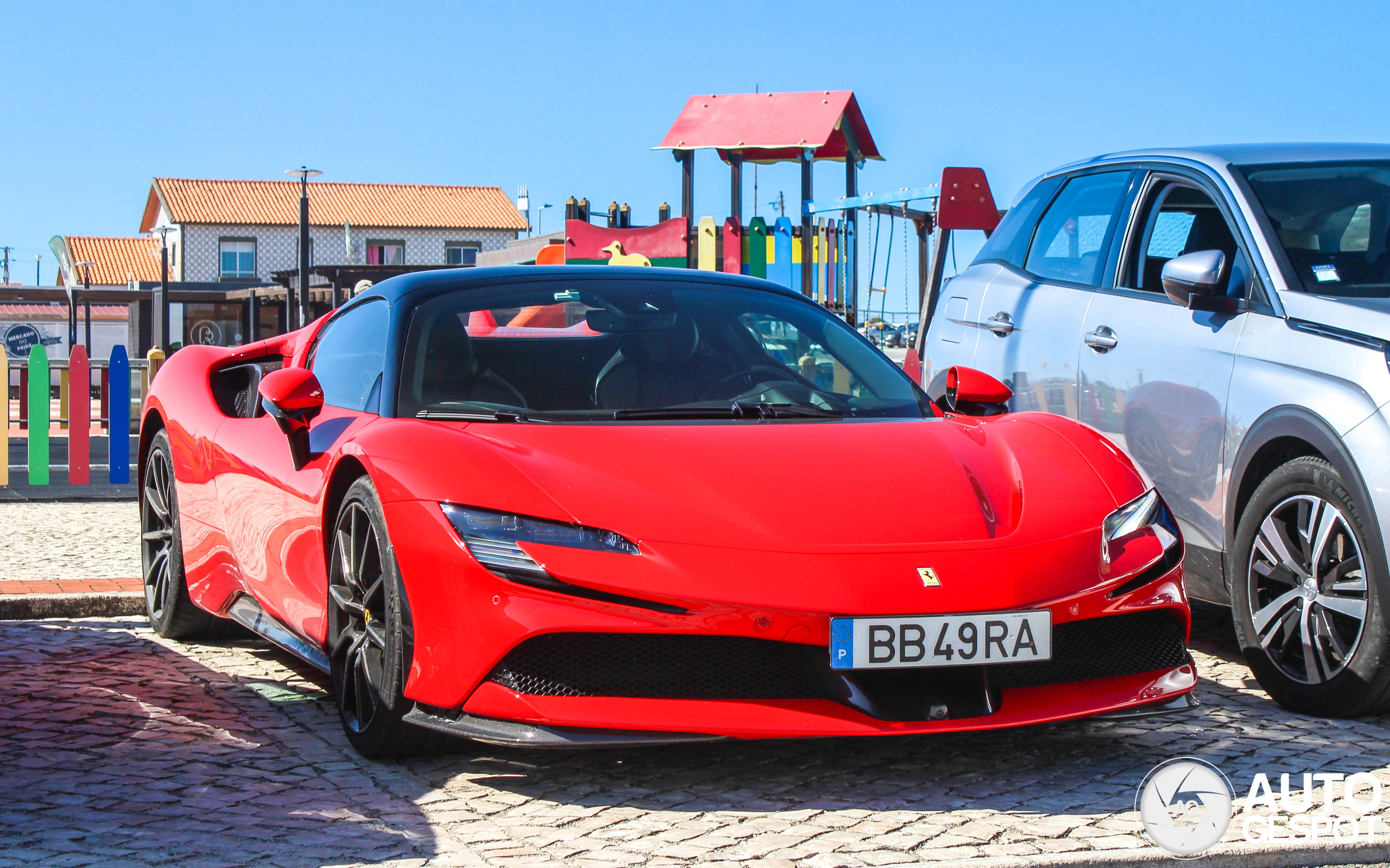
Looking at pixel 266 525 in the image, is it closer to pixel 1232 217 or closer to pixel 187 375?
pixel 187 375

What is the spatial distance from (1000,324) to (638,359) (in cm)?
229

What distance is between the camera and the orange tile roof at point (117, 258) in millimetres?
76938

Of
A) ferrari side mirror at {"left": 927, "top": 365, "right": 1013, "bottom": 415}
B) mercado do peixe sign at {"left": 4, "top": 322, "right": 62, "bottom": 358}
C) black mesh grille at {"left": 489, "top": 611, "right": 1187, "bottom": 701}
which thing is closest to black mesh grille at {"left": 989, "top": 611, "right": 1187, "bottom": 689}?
black mesh grille at {"left": 489, "top": 611, "right": 1187, "bottom": 701}

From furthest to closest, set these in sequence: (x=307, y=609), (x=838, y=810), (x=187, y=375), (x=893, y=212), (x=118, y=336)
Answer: (x=118, y=336), (x=893, y=212), (x=187, y=375), (x=307, y=609), (x=838, y=810)

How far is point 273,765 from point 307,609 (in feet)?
1.89

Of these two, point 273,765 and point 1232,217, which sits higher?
point 1232,217

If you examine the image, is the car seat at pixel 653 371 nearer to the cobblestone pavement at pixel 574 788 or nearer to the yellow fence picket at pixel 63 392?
the cobblestone pavement at pixel 574 788

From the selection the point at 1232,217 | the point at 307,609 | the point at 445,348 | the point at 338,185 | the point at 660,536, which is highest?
the point at 338,185

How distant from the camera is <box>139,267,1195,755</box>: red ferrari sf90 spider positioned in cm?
332

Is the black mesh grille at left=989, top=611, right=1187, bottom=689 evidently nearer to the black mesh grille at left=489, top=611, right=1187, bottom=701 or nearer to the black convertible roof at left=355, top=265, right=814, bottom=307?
the black mesh grille at left=489, top=611, right=1187, bottom=701

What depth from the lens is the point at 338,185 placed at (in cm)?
7375

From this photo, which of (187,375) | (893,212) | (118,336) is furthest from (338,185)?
(187,375)

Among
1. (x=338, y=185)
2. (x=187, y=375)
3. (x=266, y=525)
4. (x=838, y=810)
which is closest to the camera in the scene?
(x=838, y=810)

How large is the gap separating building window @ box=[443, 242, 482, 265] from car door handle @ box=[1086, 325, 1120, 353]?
6648 cm
